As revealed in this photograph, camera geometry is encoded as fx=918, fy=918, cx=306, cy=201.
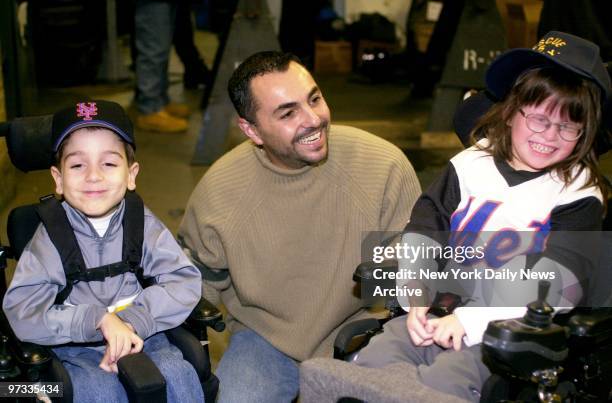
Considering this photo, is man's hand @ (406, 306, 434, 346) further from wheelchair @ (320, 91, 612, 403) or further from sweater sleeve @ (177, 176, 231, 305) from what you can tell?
sweater sleeve @ (177, 176, 231, 305)

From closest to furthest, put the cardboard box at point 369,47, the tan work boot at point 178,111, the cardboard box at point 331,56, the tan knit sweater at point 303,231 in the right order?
the tan knit sweater at point 303,231 → the tan work boot at point 178,111 → the cardboard box at point 369,47 → the cardboard box at point 331,56

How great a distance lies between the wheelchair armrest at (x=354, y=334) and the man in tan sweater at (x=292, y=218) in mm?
221

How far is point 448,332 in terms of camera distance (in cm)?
232

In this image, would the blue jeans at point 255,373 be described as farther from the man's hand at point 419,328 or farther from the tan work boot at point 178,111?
the tan work boot at point 178,111

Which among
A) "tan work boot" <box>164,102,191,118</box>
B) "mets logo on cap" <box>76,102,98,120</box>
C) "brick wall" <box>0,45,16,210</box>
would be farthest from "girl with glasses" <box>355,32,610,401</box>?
"tan work boot" <box>164,102,191,118</box>

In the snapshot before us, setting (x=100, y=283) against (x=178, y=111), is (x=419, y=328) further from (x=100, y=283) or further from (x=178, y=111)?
(x=178, y=111)

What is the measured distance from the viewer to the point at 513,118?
97.0 inches

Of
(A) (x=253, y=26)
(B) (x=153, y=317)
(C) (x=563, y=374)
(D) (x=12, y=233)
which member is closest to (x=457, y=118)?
(C) (x=563, y=374)

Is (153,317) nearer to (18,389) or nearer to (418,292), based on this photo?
(18,389)

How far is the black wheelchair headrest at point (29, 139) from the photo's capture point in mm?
2518

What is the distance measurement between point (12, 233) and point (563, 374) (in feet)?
5.00

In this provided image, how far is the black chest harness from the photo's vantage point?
7.86 ft

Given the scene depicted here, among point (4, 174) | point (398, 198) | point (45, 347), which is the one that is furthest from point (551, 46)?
point (4, 174)

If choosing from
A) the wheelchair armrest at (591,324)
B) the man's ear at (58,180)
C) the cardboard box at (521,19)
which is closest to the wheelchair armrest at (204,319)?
the man's ear at (58,180)
